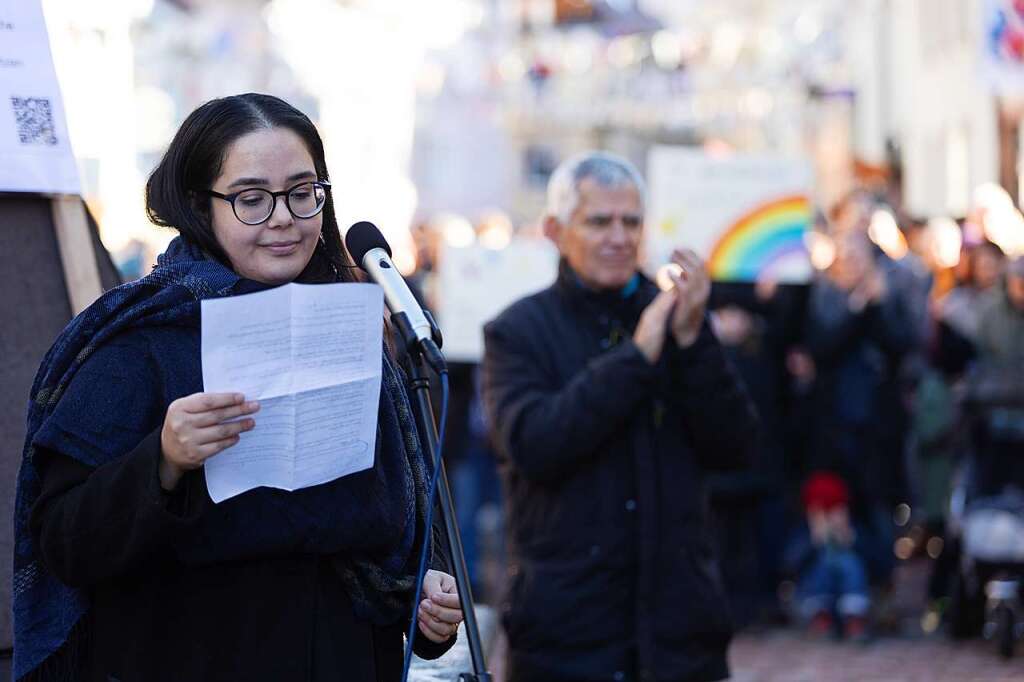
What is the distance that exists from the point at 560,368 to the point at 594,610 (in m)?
0.72

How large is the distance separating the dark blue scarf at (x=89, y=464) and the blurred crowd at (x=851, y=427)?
643 centimetres

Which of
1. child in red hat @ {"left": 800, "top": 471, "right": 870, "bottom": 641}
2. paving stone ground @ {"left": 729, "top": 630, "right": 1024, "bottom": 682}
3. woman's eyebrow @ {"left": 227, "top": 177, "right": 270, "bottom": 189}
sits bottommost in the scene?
paving stone ground @ {"left": 729, "top": 630, "right": 1024, "bottom": 682}

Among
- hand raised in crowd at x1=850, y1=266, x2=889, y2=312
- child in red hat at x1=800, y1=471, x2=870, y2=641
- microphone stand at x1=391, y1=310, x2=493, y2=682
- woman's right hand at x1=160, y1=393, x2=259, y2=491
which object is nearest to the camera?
woman's right hand at x1=160, y1=393, x2=259, y2=491

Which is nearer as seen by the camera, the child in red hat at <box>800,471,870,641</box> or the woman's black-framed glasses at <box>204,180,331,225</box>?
the woman's black-framed glasses at <box>204,180,331,225</box>

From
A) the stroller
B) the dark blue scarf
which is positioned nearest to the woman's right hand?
the dark blue scarf

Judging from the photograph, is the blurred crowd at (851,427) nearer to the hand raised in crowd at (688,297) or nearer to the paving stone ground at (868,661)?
the paving stone ground at (868,661)

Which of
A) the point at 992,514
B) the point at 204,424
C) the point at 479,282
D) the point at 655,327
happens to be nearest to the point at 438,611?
the point at 204,424

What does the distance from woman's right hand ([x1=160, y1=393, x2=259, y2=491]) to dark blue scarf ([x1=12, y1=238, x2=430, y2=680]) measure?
239 mm

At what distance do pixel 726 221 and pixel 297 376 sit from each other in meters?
7.05

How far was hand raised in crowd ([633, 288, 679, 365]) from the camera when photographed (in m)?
4.85

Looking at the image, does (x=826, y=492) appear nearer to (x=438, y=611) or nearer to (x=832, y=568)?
(x=832, y=568)

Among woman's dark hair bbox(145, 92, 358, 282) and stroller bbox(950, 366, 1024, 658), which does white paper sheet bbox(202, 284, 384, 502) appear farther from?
stroller bbox(950, 366, 1024, 658)

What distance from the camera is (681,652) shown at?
4.79 metres

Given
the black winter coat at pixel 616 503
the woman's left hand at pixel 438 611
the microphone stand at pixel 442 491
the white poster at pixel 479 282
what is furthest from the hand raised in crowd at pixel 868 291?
the microphone stand at pixel 442 491
